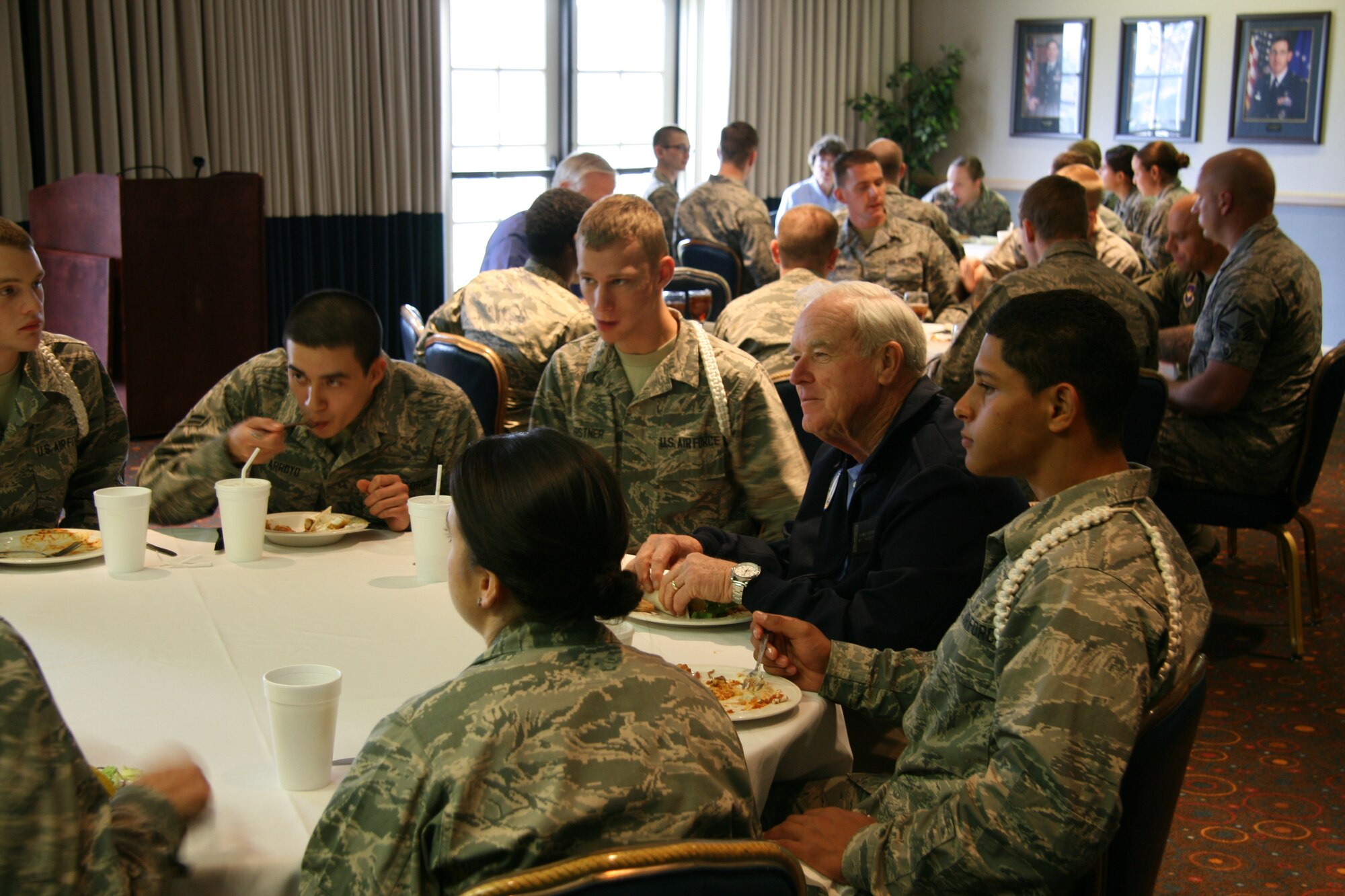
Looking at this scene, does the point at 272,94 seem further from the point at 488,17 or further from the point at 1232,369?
the point at 1232,369

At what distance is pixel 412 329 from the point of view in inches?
177

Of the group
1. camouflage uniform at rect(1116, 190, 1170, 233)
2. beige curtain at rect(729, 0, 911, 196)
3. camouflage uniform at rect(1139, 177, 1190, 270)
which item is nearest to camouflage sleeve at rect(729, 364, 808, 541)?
camouflage uniform at rect(1139, 177, 1190, 270)

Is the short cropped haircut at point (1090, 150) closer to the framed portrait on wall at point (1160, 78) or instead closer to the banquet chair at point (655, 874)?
the framed portrait on wall at point (1160, 78)

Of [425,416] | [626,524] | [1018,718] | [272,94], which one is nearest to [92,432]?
[425,416]

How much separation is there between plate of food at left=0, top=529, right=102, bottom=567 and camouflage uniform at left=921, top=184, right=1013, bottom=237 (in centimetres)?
744

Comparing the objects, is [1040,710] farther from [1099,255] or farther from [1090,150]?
[1090,150]

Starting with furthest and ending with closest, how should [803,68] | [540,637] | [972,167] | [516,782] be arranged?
[803,68], [972,167], [540,637], [516,782]

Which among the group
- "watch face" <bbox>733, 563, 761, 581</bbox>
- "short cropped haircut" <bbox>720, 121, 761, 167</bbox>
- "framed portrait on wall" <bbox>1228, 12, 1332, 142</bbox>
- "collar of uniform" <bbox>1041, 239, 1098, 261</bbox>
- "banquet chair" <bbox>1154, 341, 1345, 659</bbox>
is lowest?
"banquet chair" <bbox>1154, 341, 1345, 659</bbox>

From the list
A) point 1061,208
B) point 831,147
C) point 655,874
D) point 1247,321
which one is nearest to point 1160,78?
point 831,147

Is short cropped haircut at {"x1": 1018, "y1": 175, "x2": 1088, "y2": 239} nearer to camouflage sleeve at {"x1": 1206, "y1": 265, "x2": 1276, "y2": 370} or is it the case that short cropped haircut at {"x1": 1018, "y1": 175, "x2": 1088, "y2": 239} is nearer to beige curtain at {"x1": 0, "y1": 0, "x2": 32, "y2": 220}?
camouflage sleeve at {"x1": 1206, "y1": 265, "x2": 1276, "y2": 370}

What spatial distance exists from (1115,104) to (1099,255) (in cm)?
471

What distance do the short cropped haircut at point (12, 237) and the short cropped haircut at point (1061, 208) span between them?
10.2ft

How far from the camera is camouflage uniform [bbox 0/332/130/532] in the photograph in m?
2.62

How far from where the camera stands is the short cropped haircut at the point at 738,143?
762 centimetres
